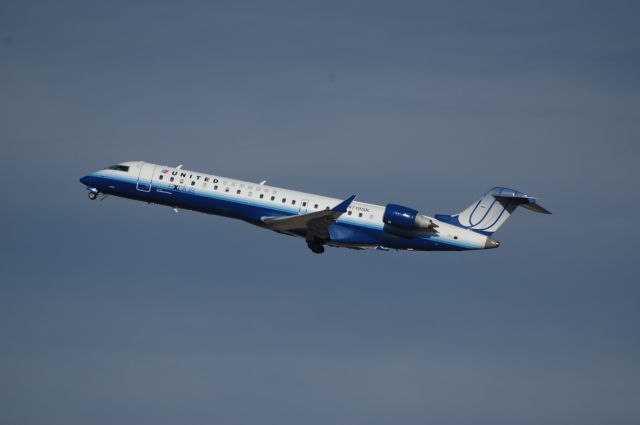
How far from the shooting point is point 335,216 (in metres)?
57.5

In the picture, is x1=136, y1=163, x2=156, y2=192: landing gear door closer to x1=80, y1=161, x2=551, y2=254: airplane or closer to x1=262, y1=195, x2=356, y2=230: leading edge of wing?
x1=80, y1=161, x2=551, y2=254: airplane

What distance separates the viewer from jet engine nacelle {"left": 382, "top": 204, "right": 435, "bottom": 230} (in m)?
57.8

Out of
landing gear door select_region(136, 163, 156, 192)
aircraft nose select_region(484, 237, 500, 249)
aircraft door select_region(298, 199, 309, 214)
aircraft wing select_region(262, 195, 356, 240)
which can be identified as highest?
landing gear door select_region(136, 163, 156, 192)

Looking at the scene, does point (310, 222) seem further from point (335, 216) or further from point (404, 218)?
point (404, 218)

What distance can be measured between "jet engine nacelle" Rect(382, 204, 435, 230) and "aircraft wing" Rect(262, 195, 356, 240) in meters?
2.71

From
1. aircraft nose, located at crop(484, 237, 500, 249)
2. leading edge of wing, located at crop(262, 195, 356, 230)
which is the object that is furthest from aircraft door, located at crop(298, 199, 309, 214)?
aircraft nose, located at crop(484, 237, 500, 249)

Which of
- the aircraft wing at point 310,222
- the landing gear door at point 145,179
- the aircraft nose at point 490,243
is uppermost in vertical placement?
the landing gear door at point 145,179

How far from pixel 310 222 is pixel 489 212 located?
10288 millimetres

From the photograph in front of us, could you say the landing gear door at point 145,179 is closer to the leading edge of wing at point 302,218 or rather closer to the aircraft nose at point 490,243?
the leading edge of wing at point 302,218

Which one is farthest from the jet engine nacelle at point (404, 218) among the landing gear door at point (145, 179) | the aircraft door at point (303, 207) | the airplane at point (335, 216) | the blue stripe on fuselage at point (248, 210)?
the landing gear door at point (145, 179)

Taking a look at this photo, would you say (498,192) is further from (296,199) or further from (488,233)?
(296,199)

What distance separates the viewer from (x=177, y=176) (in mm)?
60906

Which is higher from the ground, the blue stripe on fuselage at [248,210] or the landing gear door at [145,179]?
the landing gear door at [145,179]

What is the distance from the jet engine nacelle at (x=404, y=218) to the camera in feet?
189
